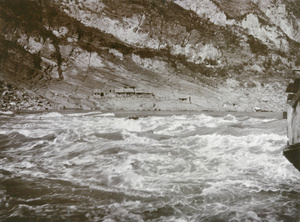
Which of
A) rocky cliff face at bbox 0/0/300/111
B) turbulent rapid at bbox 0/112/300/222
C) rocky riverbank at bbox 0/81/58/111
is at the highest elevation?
rocky cliff face at bbox 0/0/300/111

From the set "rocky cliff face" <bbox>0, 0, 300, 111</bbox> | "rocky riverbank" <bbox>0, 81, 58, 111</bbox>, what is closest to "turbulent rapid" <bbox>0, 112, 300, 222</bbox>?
"rocky riverbank" <bbox>0, 81, 58, 111</bbox>

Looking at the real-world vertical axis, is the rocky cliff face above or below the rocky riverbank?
above

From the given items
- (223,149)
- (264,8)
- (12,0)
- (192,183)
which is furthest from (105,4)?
(192,183)

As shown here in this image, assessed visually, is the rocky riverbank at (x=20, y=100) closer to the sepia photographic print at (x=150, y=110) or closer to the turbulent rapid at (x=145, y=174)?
the sepia photographic print at (x=150, y=110)

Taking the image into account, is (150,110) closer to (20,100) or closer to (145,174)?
(20,100)

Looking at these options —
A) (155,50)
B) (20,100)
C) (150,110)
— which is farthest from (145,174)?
(155,50)

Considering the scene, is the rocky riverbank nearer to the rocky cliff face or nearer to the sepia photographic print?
the sepia photographic print
